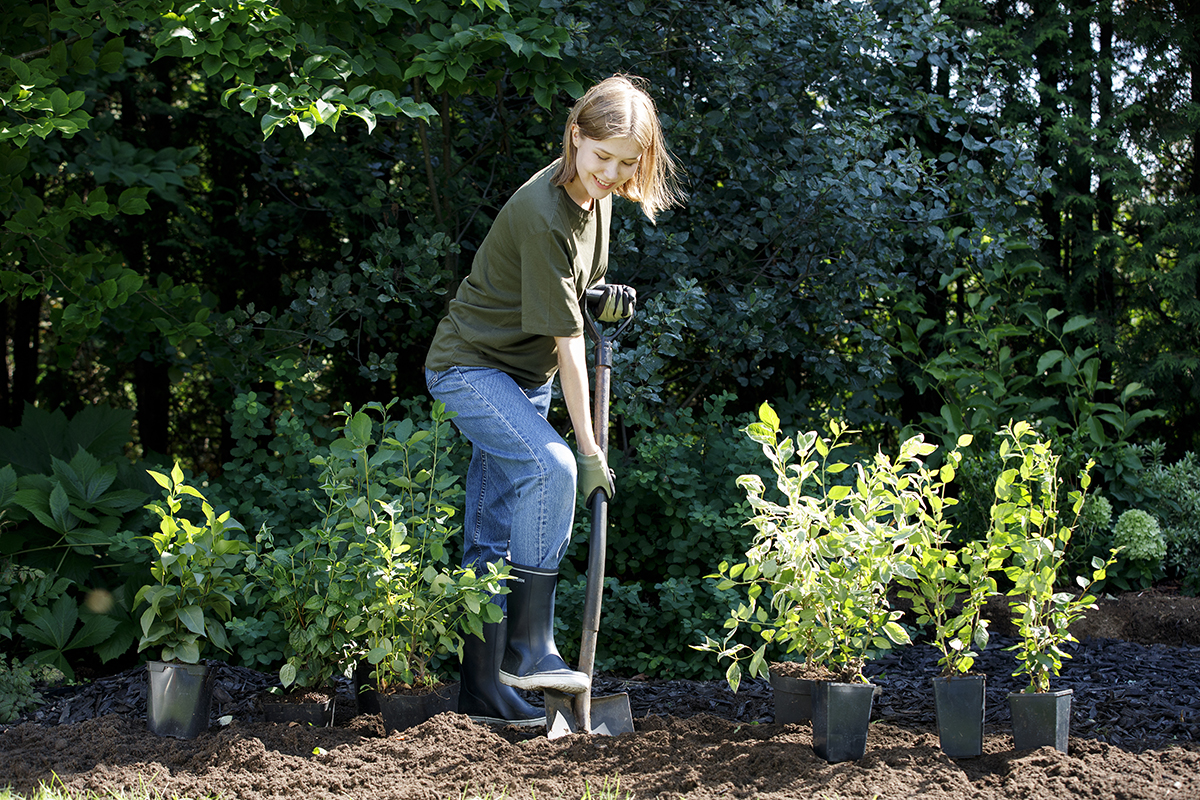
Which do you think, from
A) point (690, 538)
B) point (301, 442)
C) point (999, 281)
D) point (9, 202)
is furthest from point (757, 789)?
point (999, 281)

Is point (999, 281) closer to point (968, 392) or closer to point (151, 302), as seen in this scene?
point (968, 392)

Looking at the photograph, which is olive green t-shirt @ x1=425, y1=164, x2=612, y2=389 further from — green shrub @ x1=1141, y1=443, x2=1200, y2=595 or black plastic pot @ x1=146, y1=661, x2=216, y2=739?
green shrub @ x1=1141, y1=443, x2=1200, y2=595

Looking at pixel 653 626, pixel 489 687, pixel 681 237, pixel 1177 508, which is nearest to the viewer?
pixel 489 687

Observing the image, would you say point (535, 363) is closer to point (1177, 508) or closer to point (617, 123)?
point (617, 123)

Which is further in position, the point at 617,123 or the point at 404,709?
the point at 404,709

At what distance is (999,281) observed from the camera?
5039mm

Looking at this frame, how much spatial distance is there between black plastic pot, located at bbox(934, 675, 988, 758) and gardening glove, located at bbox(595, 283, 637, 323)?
49.1 inches

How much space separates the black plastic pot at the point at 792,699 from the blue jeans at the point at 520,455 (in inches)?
26.0

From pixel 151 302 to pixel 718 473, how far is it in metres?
2.49

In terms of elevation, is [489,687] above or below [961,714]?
below

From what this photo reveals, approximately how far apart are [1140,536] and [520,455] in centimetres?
318

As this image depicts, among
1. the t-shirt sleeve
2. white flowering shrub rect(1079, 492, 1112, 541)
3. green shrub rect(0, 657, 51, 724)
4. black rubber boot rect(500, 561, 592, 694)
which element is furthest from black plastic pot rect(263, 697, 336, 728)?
white flowering shrub rect(1079, 492, 1112, 541)

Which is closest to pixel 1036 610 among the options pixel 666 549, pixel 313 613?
pixel 666 549

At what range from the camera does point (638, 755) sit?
2.25m
